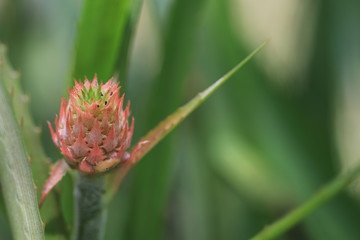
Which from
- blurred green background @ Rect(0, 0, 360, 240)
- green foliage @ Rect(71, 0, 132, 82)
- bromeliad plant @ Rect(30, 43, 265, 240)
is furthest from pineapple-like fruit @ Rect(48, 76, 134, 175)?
blurred green background @ Rect(0, 0, 360, 240)

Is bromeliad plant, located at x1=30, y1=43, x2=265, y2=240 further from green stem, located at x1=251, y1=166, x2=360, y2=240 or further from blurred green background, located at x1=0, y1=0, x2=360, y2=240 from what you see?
blurred green background, located at x1=0, y1=0, x2=360, y2=240

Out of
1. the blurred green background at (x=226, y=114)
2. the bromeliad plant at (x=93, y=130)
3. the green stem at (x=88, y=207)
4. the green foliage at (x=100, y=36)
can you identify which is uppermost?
the bromeliad plant at (x=93, y=130)

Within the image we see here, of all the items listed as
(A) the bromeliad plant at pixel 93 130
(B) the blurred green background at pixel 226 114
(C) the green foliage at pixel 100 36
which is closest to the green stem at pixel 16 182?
(A) the bromeliad plant at pixel 93 130

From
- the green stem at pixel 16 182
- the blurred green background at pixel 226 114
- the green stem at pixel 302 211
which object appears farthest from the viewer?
the blurred green background at pixel 226 114

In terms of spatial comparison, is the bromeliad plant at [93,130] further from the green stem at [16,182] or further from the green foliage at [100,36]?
the green foliage at [100,36]

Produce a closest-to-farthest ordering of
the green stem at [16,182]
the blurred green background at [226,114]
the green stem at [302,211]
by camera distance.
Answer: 1. the green stem at [16,182]
2. the green stem at [302,211]
3. the blurred green background at [226,114]

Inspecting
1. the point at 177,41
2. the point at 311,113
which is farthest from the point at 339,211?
the point at 177,41

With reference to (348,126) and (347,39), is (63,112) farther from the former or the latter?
(348,126)
